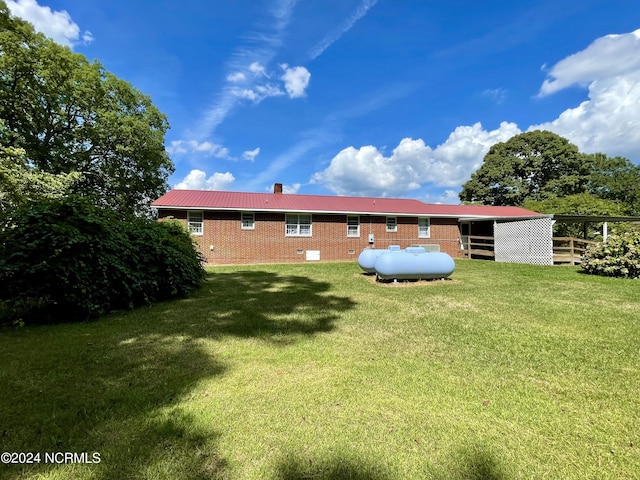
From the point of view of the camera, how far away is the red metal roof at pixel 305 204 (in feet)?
56.3

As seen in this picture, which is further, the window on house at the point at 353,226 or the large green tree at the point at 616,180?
the large green tree at the point at 616,180

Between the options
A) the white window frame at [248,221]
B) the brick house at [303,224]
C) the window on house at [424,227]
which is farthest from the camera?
the window on house at [424,227]

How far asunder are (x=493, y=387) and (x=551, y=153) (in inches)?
1616

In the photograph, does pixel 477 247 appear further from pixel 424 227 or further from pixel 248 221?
pixel 248 221

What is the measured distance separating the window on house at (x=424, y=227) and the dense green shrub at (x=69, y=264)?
17047 millimetres

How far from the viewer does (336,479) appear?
75.2 inches

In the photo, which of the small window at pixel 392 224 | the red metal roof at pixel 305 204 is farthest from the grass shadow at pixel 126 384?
the small window at pixel 392 224

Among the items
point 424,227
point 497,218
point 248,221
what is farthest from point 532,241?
point 248,221

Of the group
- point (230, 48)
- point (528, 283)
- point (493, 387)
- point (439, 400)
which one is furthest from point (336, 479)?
point (230, 48)

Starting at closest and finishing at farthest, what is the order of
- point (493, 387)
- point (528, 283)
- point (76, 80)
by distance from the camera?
point (493, 387)
point (528, 283)
point (76, 80)

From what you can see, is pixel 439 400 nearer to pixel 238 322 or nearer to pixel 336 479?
pixel 336 479

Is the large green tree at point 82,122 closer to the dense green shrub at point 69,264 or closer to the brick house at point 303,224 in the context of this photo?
the brick house at point 303,224

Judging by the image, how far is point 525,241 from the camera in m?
16.0

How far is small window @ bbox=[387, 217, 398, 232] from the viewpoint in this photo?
20.1 m
